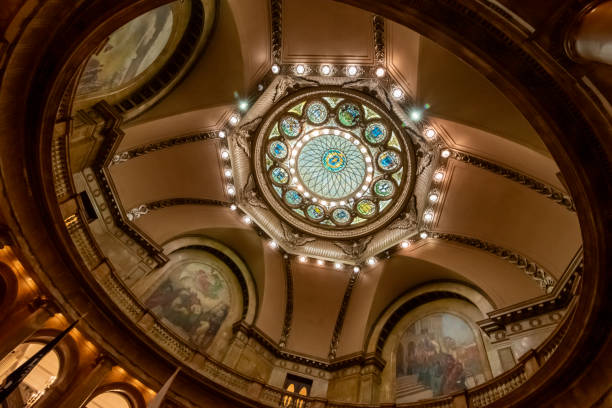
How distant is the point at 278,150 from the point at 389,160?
461 centimetres

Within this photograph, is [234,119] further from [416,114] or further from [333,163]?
[416,114]

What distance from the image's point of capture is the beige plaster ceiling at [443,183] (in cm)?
1036

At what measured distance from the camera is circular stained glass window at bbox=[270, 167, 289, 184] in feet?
52.5

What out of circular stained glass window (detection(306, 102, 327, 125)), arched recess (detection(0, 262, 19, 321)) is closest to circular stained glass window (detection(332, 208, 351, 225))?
circular stained glass window (detection(306, 102, 327, 125))

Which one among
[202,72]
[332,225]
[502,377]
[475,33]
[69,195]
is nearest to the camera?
[475,33]

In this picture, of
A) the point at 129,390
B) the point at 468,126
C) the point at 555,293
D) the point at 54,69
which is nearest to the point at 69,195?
the point at 54,69

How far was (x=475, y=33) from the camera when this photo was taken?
6.10 metres

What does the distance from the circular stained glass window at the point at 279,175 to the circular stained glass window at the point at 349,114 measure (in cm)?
327

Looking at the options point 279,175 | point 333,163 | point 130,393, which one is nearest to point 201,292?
point 130,393

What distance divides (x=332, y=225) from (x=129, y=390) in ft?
32.1

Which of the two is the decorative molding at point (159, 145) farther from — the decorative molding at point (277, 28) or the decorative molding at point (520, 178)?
the decorative molding at point (520, 178)

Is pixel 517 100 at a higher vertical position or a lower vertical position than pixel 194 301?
higher

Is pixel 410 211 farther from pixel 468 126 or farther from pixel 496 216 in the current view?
pixel 468 126

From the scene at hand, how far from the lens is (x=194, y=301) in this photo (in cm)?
1317
